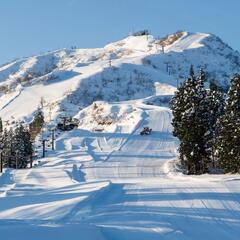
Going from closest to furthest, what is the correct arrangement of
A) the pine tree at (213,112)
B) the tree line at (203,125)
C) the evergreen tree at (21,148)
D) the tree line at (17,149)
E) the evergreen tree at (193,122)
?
the tree line at (203,125)
the evergreen tree at (193,122)
the pine tree at (213,112)
the evergreen tree at (21,148)
the tree line at (17,149)

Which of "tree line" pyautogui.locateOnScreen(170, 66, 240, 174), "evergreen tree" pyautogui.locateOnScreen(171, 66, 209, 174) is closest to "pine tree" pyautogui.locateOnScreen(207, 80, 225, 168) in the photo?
"tree line" pyautogui.locateOnScreen(170, 66, 240, 174)

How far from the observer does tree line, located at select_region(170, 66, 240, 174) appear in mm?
47203

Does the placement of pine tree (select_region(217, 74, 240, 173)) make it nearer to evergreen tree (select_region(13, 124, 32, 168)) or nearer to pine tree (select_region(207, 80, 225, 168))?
pine tree (select_region(207, 80, 225, 168))

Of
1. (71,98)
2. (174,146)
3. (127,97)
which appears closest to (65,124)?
(174,146)

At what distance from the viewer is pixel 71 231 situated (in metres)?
12.8

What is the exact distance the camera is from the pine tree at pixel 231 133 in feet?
153

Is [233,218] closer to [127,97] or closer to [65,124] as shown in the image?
[65,124]

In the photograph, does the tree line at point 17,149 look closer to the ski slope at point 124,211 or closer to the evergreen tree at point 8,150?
the evergreen tree at point 8,150

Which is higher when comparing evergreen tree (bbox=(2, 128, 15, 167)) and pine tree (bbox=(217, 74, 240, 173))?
pine tree (bbox=(217, 74, 240, 173))

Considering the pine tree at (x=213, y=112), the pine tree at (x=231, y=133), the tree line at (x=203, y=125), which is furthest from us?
the pine tree at (x=213, y=112)

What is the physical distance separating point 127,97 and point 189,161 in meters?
148

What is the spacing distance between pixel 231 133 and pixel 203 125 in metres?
3.36

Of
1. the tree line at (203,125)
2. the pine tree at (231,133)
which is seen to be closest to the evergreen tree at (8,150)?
the tree line at (203,125)

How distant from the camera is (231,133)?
47719 mm
